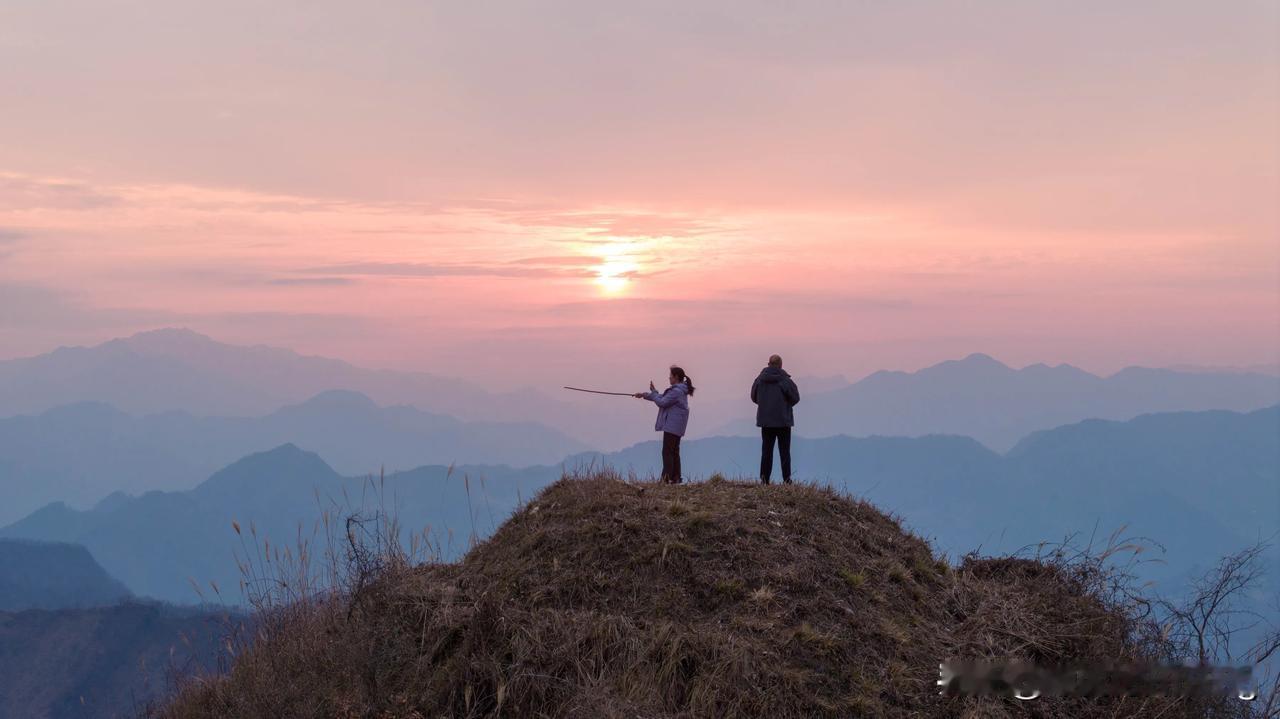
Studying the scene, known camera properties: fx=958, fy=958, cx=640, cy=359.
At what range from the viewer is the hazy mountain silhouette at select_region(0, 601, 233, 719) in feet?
261

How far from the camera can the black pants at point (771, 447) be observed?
17609mm

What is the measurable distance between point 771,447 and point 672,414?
2057 millimetres

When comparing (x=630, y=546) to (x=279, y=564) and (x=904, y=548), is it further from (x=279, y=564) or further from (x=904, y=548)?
(x=279, y=564)

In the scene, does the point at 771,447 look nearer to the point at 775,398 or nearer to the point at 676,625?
the point at 775,398

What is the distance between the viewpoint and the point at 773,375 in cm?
1766

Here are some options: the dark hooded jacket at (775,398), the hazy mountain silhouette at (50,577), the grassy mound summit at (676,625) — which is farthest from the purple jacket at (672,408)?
the hazy mountain silhouette at (50,577)

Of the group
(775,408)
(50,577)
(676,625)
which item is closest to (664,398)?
(775,408)

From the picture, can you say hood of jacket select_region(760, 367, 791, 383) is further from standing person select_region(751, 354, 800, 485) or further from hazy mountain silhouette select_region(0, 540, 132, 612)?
hazy mountain silhouette select_region(0, 540, 132, 612)

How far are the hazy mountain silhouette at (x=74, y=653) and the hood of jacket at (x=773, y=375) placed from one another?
225 ft

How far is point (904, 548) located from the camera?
499 inches

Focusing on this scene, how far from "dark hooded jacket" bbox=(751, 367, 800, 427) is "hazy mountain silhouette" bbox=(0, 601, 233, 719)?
68343 millimetres

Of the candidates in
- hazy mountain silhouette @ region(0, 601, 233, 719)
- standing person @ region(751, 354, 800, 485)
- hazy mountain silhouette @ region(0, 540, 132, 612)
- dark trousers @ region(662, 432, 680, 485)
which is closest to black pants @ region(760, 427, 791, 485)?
standing person @ region(751, 354, 800, 485)

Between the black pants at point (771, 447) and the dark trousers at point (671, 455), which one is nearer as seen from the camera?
the dark trousers at point (671, 455)

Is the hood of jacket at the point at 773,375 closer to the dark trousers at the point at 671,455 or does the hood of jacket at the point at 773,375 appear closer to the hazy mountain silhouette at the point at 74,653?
the dark trousers at the point at 671,455
